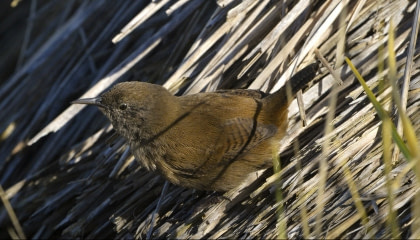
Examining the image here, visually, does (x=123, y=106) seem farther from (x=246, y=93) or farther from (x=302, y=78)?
(x=302, y=78)

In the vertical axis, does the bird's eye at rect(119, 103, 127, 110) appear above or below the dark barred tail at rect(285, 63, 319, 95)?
above

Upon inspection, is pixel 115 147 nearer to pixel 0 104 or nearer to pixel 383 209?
pixel 0 104

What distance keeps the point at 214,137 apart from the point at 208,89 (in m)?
0.51

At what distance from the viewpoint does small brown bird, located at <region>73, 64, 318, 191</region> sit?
3.69 meters

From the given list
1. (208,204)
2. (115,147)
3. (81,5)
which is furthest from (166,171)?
(81,5)

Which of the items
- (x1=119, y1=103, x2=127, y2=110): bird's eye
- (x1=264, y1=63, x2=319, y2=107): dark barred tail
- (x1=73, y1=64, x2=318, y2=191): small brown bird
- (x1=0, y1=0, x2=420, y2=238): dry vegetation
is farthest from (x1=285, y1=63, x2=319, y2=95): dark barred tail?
(x1=119, y1=103, x2=127, y2=110): bird's eye

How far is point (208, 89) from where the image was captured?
13.6ft

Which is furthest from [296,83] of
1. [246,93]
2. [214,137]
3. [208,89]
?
[208,89]

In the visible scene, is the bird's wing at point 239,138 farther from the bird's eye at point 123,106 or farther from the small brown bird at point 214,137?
the bird's eye at point 123,106

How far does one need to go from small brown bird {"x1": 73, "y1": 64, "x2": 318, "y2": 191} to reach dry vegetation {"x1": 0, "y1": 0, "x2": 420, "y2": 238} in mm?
148

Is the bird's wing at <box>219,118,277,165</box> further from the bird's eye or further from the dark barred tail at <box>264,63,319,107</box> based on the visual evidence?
the bird's eye

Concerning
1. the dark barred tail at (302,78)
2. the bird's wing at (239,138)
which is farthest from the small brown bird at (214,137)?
the dark barred tail at (302,78)

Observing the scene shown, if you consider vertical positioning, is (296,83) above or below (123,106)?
below

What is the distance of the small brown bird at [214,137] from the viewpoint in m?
3.69
